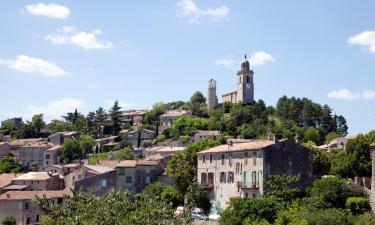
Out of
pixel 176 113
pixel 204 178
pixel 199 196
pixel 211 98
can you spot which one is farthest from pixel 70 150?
pixel 199 196

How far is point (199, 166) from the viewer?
6594 centimetres

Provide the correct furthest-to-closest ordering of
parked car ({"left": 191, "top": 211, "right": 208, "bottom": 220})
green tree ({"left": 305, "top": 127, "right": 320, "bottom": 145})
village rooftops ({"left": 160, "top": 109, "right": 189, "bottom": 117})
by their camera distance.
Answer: village rooftops ({"left": 160, "top": 109, "right": 189, "bottom": 117}), green tree ({"left": 305, "top": 127, "right": 320, "bottom": 145}), parked car ({"left": 191, "top": 211, "right": 208, "bottom": 220})

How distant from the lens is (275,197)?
52.8m

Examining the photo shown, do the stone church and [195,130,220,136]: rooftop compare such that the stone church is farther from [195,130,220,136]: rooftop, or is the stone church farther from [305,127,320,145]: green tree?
[305,127,320,145]: green tree

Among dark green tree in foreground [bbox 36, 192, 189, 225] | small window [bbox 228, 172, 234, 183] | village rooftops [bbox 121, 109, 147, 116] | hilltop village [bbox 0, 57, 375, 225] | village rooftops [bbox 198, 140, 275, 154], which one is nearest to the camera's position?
dark green tree in foreground [bbox 36, 192, 189, 225]

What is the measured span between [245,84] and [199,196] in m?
79.2

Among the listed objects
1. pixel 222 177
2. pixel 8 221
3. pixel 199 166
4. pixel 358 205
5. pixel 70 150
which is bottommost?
pixel 8 221

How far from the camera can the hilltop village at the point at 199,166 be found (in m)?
49.1

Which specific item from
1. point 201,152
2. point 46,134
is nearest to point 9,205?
point 201,152

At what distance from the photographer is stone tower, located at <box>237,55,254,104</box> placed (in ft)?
448

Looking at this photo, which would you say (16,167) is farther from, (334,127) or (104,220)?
(104,220)

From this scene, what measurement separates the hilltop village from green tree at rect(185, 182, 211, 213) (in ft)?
0.39

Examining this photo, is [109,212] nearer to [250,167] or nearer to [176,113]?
[250,167]

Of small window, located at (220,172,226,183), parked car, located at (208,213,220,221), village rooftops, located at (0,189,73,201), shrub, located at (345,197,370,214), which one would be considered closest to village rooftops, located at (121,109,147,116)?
village rooftops, located at (0,189,73,201)
